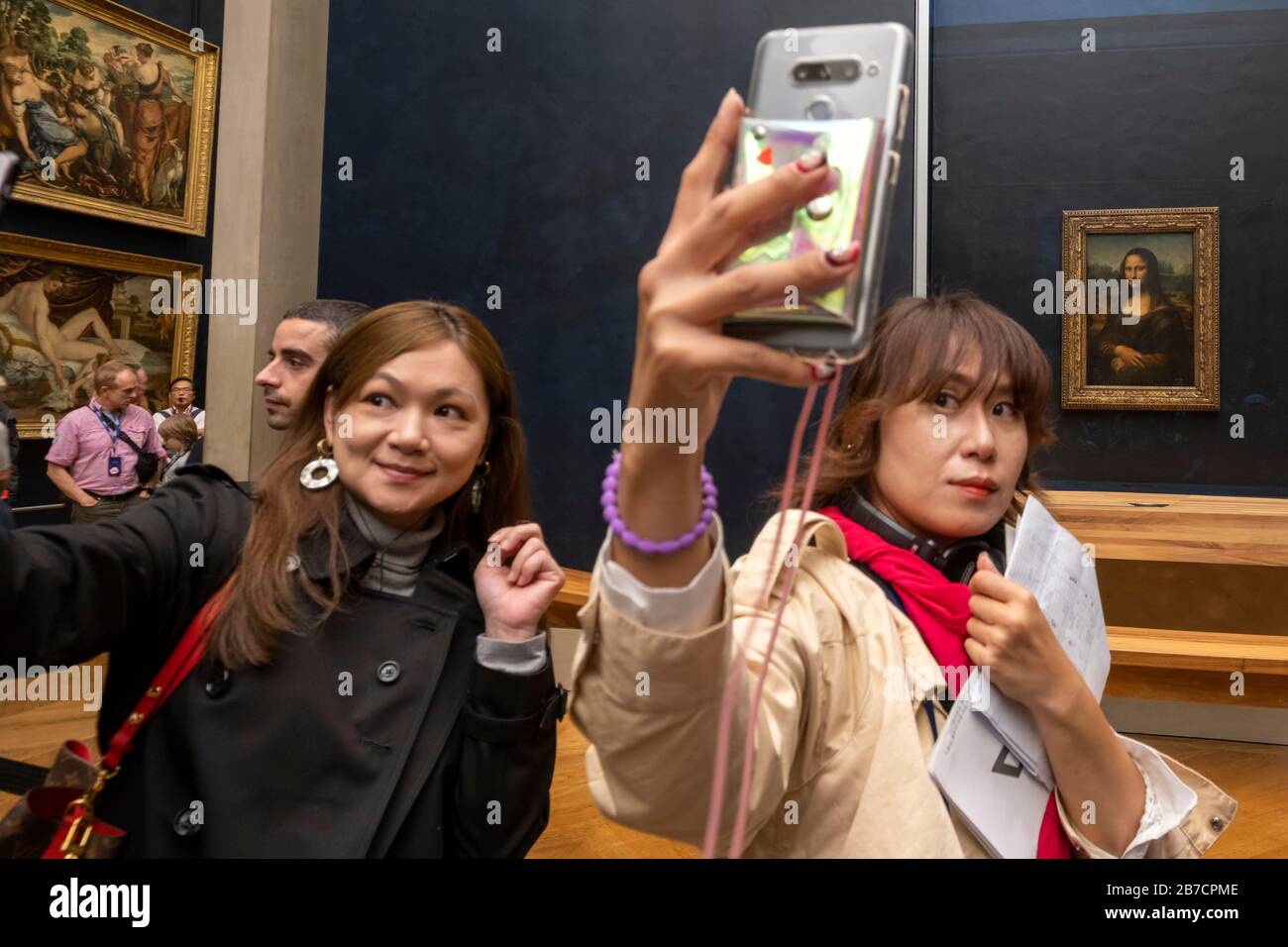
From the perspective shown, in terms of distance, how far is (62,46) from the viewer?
736 cm

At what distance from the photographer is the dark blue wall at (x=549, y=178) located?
574 centimetres

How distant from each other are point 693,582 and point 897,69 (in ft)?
1.55

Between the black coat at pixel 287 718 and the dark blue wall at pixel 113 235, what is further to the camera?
the dark blue wall at pixel 113 235

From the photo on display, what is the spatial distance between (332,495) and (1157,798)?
57.1 inches

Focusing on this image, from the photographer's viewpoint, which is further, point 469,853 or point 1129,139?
point 1129,139

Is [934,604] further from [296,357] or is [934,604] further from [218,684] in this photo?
[296,357]

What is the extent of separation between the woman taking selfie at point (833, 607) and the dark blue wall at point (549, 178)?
3916 millimetres

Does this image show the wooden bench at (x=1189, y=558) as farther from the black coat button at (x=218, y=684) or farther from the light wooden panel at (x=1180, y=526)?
the black coat button at (x=218, y=684)

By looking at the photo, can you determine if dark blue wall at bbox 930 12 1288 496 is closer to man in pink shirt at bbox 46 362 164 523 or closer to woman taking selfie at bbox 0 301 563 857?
woman taking selfie at bbox 0 301 563 857

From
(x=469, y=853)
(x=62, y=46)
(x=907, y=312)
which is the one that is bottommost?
(x=469, y=853)

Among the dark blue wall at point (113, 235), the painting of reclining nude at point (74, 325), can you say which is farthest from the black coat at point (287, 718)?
the painting of reclining nude at point (74, 325)

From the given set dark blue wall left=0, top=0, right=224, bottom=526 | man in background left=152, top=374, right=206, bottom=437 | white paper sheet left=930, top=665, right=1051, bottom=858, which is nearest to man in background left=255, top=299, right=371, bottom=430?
white paper sheet left=930, top=665, right=1051, bottom=858
